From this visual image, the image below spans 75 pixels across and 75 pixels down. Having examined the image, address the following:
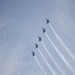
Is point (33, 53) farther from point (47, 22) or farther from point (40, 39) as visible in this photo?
point (47, 22)

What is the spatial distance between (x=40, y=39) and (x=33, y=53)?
10187 millimetres

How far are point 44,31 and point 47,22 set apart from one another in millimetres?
5780

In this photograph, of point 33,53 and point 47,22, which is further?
point 33,53

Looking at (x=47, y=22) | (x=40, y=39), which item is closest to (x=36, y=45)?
(x=40, y=39)

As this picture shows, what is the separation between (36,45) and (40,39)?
15.2 ft

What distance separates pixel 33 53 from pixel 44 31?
15.8 metres

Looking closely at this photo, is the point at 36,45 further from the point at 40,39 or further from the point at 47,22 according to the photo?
the point at 47,22

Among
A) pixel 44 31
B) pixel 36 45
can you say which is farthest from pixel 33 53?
pixel 44 31

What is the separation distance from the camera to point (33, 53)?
5044 inches

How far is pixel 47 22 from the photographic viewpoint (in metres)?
120

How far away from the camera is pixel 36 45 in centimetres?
12619

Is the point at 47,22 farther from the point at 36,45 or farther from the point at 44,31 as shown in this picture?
the point at 36,45

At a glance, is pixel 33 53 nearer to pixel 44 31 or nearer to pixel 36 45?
pixel 36 45

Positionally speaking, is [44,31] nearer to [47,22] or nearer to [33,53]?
[47,22]
